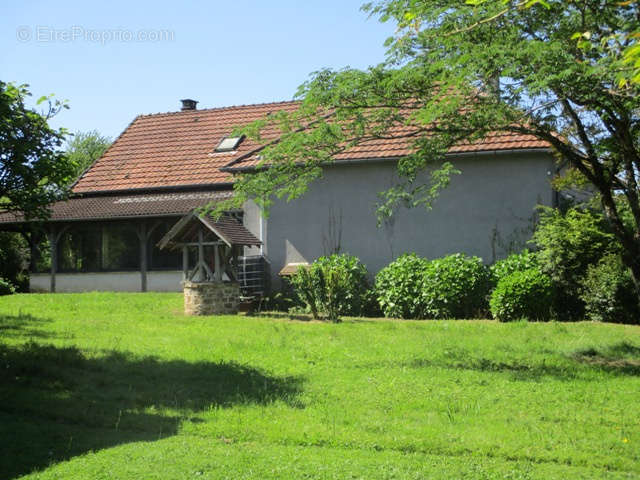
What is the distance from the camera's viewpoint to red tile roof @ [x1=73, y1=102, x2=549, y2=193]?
25078mm

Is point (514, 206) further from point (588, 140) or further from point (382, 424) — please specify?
point (382, 424)

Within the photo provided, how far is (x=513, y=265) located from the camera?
1708 cm

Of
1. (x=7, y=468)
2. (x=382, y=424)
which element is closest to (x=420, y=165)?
(x=382, y=424)

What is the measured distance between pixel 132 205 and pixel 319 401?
17.1 m

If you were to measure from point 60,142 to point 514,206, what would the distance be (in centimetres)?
1194

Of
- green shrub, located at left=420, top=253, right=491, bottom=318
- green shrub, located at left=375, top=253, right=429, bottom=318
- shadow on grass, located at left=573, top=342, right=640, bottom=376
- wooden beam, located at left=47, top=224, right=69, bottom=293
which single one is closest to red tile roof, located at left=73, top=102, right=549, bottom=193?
wooden beam, located at left=47, top=224, right=69, bottom=293

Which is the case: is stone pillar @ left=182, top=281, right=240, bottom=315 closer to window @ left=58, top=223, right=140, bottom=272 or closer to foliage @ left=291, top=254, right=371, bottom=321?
foliage @ left=291, top=254, right=371, bottom=321

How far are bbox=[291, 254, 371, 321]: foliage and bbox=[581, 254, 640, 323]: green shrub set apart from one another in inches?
214

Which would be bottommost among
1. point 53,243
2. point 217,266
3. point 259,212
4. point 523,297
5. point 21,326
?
point 21,326

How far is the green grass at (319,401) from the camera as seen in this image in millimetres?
6629

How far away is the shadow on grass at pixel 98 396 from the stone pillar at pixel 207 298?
18.3 feet

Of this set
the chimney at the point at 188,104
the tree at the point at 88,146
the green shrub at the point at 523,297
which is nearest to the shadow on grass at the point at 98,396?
the green shrub at the point at 523,297

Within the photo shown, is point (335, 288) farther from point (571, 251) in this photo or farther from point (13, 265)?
point (13, 265)

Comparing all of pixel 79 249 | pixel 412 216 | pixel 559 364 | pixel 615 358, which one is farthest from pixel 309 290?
pixel 79 249
